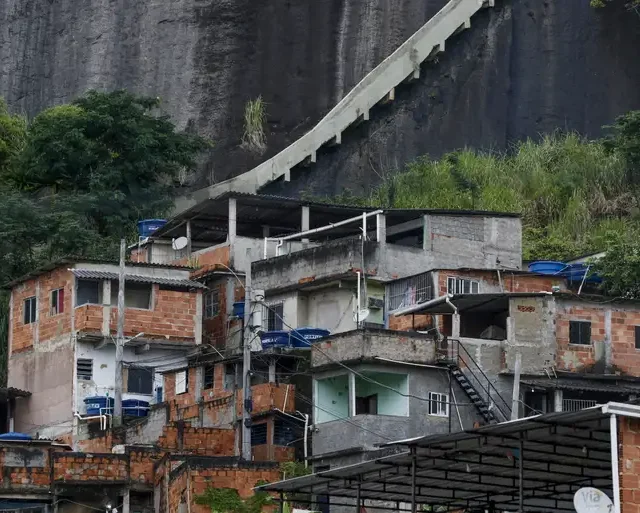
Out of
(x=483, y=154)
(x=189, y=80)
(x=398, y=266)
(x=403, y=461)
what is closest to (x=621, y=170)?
(x=483, y=154)

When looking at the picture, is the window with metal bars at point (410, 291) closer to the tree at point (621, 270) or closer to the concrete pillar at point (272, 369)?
the concrete pillar at point (272, 369)

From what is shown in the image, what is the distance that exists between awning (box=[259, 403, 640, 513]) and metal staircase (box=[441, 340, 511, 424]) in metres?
6.35

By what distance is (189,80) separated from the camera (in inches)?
2063

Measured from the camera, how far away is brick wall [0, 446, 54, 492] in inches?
1201

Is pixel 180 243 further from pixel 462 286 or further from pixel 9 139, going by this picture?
pixel 9 139

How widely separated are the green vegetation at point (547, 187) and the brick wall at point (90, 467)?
13.9 metres

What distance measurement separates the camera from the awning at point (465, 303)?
3297cm

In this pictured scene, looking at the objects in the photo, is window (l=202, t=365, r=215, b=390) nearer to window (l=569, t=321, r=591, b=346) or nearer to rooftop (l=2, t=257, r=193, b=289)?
rooftop (l=2, t=257, r=193, b=289)

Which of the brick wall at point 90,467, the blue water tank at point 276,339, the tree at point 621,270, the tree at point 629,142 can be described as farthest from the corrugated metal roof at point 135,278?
the tree at point 629,142

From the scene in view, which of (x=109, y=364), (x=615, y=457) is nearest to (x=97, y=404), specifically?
(x=109, y=364)

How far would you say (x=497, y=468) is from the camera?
2217cm

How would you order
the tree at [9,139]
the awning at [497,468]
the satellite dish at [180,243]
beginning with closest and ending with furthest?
the awning at [497,468] < the satellite dish at [180,243] < the tree at [9,139]

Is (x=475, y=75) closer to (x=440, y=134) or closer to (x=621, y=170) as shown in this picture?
(x=440, y=134)

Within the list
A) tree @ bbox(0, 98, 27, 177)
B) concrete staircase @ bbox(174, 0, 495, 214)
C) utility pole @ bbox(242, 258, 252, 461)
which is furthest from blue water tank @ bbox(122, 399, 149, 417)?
tree @ bbox(0, 98, 27, 177)
